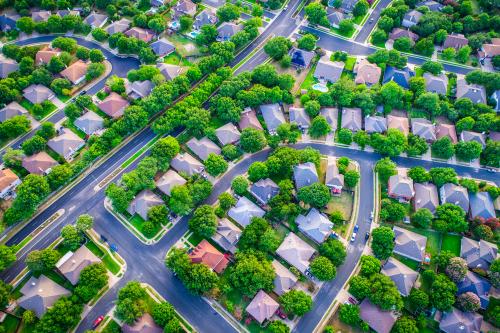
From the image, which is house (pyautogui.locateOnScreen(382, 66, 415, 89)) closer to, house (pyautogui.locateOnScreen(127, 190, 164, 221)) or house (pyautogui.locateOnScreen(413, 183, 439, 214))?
house (pyautogui.locateOnScreen(413, 183, 439, 214))

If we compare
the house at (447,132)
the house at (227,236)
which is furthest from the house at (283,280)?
the house at (447,132)

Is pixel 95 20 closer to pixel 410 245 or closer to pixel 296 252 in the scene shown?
pixel 296 252

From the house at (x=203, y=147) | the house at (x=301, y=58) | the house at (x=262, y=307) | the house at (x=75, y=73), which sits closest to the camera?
the house at (x=262, y=307)

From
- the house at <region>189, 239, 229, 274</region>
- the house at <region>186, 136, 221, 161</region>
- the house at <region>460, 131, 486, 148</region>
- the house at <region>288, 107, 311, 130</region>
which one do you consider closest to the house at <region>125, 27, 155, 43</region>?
the house at <region>186, 136, 221, 161</region>

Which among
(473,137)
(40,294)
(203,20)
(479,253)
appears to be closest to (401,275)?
(479,253)

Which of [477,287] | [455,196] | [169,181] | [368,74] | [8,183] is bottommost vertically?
[8,183]

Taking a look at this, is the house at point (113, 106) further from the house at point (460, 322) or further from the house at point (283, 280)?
the house at point (460, 322)
